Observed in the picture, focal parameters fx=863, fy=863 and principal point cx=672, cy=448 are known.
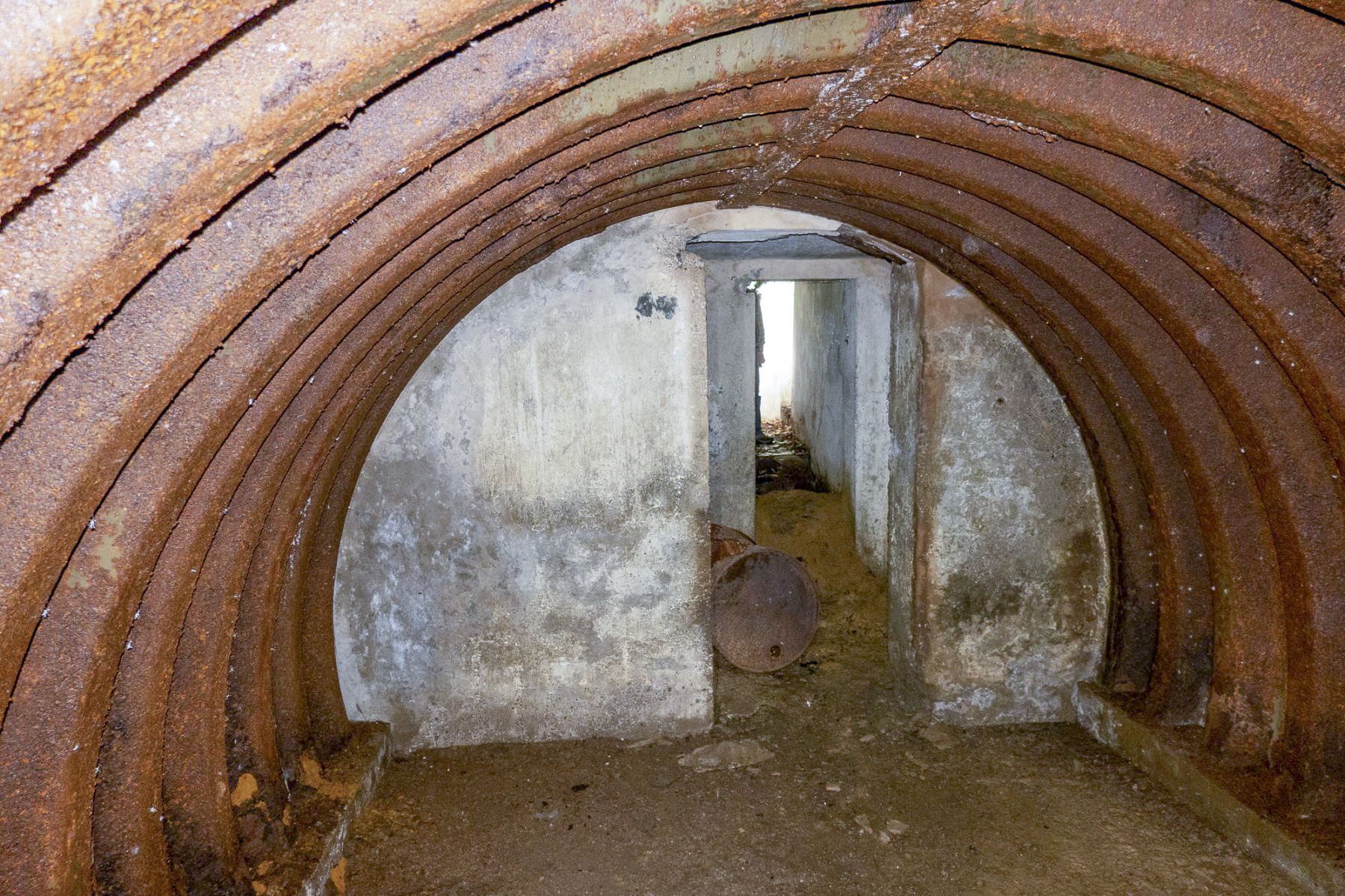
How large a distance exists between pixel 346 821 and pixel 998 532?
16.3 feet

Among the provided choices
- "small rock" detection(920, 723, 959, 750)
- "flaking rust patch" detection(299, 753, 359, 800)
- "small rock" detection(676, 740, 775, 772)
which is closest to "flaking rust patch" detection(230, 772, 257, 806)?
"flaking rust patch" detection(299, 753, 359, 800)

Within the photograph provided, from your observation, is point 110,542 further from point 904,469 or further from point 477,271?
point 904,469

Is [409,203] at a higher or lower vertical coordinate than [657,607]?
higher

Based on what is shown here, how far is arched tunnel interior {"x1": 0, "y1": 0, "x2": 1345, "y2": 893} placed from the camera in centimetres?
177

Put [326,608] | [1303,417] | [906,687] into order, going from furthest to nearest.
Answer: [906,687], [326,608], [1303,417]

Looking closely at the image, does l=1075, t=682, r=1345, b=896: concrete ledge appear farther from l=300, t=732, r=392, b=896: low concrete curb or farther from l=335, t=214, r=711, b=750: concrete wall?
l=300, t=732, r=392, b=896: low concrete curb

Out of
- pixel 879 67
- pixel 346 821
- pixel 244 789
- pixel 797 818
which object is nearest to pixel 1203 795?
pixel 797 818

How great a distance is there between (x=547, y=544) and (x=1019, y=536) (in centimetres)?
357

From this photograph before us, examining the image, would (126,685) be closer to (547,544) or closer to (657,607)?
(547,544)

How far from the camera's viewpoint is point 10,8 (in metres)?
1.29

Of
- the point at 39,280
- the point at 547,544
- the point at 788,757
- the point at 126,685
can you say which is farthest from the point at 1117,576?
the point at 39,280

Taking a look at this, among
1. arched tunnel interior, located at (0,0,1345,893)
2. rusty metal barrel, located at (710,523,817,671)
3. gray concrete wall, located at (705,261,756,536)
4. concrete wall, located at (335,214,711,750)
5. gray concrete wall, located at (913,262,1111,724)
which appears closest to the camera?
arched tunnel interior, located at (0,0,1345,893)

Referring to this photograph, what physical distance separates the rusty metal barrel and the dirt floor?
1.66 ft

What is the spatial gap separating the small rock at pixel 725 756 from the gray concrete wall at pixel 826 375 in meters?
4.47
